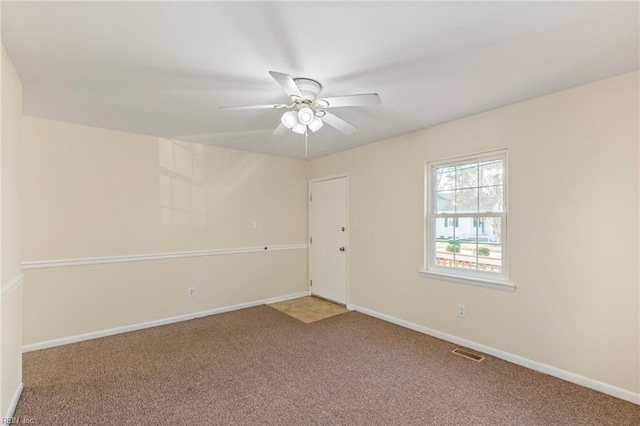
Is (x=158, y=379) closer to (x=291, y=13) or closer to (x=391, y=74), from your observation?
(x=291, y=13)

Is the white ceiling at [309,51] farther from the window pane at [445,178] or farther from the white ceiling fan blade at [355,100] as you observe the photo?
the window pane at [445,178]

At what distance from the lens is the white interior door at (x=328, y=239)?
4.70m

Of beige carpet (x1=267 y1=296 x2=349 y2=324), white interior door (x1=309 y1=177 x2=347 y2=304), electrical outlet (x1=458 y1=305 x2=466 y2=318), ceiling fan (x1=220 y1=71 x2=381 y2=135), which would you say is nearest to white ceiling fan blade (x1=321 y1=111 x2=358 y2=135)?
ceiling fan (x1=220 y1=71 x2=381 y2=135)

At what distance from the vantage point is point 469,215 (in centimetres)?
322

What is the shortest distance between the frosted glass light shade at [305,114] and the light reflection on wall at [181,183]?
7.96ft

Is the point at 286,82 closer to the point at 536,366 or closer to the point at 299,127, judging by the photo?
the point at 299,127

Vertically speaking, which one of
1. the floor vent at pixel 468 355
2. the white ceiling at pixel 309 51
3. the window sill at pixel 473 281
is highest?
the white ceiling at pixel 309 51

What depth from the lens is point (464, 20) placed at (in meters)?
1.64

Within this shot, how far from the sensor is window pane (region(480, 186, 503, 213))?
3.01 m

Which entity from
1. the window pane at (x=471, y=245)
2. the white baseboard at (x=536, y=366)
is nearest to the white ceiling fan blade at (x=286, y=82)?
the window pane at (x=471, y=245)

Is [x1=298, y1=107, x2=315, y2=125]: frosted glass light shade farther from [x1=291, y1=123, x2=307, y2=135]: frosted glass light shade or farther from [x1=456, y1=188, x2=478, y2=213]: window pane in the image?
[x1=456, y1=188, x2=478, y2=213]: window pane

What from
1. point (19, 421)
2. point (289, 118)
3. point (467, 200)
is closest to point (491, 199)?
point (467, 200)

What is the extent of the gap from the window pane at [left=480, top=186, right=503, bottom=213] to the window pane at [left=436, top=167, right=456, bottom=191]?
0.35 m

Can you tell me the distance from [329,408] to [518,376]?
1.64 meters
